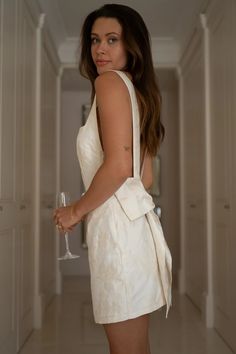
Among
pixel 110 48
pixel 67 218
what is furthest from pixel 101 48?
pixel 67 218

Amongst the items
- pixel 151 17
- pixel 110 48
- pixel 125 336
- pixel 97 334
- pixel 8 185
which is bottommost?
pixel 97 334

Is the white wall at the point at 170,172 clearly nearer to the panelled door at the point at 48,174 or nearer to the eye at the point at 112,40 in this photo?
the panelled door at the point at 48,174

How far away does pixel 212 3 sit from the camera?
10.4ft

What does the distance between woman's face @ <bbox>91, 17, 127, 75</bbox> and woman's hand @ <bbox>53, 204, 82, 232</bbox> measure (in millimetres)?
408

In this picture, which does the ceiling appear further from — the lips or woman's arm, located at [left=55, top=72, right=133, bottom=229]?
woman's arm, located at [left=55, top=72, right=133, bottom=229]

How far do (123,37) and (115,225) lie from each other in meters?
0.54

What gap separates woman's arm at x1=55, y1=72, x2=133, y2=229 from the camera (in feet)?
3.59

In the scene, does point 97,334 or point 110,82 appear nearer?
point 110,82

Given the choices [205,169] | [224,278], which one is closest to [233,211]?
[224,278]

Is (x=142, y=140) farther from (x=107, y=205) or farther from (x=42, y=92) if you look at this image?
(x=42, y=92)

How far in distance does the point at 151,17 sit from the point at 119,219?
11.5 ft

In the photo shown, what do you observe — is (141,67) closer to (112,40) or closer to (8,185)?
(112,40)

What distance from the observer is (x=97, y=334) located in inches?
121

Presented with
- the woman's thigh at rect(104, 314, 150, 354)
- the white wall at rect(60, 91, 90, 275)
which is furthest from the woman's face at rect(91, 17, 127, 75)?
the white wall at rect(60, 91, 90, 275)
